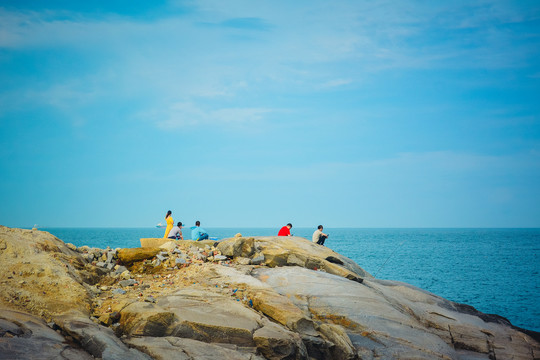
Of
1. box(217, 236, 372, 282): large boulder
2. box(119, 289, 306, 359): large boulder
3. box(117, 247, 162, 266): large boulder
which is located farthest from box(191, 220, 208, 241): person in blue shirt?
box(119, 289, 306, 359): large boulder

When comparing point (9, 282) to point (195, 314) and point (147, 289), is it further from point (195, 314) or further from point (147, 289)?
point (195, 314)

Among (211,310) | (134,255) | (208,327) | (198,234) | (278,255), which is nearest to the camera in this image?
(208,327)

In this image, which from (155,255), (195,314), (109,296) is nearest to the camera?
(195,314)

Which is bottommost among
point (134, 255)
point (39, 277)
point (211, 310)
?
point (211, 310)

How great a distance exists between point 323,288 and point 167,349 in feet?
24.8

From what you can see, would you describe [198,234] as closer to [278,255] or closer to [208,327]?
[278,255]

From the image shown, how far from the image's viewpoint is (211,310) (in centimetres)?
1184

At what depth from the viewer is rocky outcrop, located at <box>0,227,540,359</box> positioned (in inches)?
395

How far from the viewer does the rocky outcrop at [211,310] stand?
1004 cm

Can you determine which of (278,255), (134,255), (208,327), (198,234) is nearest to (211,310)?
(208,327)

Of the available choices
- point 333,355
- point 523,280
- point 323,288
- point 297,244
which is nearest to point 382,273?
point 523,280

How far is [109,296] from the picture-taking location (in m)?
13.3

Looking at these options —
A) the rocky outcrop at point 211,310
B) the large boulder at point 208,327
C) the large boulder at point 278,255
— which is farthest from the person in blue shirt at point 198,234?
the large boulder at point 208,327

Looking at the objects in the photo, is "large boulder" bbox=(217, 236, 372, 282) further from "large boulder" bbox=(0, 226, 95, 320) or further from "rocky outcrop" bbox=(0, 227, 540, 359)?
"large boulder" bbox=(0, 226, 95, 320)
